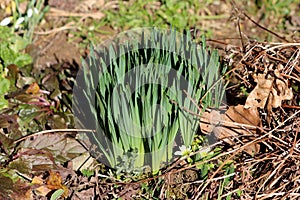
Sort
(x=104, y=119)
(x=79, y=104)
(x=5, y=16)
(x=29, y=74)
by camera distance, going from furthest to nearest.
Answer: (x=5, y=16) < (x=29, y=74) < (x=79, y=104) < (x=104, y=119)

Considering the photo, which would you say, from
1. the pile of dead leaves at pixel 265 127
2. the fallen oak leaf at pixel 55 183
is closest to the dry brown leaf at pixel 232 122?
the pile of dead leaves at pixel 265 127

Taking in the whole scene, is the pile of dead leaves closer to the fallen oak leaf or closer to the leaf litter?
the leaf litter

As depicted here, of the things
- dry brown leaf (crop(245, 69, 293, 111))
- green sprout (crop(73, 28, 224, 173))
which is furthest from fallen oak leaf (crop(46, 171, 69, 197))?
dry brown leaf (crop(245, 69, 293, 111))

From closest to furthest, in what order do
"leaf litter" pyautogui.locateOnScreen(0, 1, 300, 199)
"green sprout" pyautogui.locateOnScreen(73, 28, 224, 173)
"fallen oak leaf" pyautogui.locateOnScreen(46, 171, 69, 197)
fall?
1. "green sprout" pyautogui.locateOnScreen(73, 28, 224, 173)
2. "leaf litter" pyautogui.locateOnScreen(0, 1, 300, 199)
3. "fallen oak leaf" pyautogui.locateOnScreen(46, 171, 69, 197)

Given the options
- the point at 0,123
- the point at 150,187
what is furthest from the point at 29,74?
the point at 150,187

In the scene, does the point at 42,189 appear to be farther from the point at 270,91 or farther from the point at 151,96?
the point at 270,91

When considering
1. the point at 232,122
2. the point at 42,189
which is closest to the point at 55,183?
the point at 42,189

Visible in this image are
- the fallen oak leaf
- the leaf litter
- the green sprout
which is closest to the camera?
the green sprout

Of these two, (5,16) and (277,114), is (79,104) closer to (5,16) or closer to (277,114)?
(277,114)

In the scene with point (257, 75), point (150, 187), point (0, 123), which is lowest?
point (150, 187)
